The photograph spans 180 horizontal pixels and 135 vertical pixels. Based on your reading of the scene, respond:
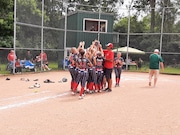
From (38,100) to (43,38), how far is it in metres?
10.4

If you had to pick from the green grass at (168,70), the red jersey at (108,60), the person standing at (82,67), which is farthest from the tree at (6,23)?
the person standing at (82,67)

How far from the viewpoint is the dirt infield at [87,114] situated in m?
5.10

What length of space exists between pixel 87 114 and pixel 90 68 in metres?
3.26

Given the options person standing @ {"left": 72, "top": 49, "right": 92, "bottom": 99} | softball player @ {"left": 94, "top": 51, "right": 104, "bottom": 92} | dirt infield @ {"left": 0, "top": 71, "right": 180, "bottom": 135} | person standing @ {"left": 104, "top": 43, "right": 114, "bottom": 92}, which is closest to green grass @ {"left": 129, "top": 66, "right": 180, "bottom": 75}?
person standing @ {"left": 104, "top": 43, "right": 114, "bottom": 92}

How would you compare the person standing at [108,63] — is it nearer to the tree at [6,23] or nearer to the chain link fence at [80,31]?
the chain link fence at [80,31]

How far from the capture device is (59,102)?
780cm

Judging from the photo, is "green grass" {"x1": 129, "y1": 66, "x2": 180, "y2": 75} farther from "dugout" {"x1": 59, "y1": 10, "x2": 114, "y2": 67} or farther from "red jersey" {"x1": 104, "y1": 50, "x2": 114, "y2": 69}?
"red jersey" {"x1": 104, "y1": 50, "x2": 114, "y2": 69}

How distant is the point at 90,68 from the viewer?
31.0 feet

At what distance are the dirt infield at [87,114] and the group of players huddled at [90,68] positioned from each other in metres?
0.53

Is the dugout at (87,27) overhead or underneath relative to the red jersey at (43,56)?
overhead

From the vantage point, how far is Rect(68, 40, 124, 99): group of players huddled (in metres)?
8.95

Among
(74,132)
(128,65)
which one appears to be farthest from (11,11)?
(74,132)

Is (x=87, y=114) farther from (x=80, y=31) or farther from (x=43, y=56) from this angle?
(x=80, y=31)

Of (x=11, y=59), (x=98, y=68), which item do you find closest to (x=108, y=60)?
(x=98, y=68)
